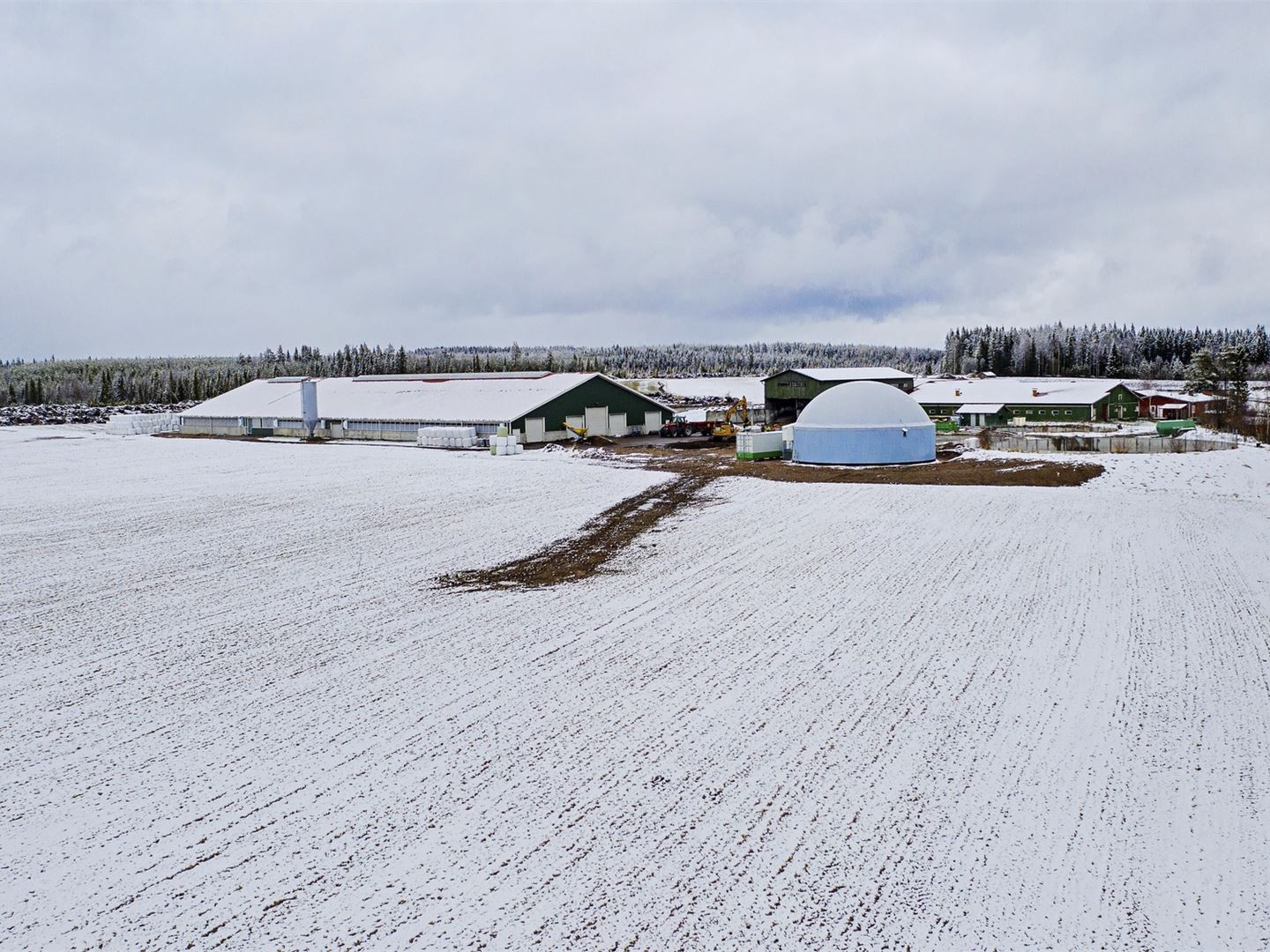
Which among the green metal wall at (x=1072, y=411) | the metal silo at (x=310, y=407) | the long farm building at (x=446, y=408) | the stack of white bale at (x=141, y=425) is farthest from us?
the stack of white bale at (x=141, y=425)

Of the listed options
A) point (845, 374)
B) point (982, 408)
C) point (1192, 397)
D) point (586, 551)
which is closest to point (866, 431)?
point (586, 551)

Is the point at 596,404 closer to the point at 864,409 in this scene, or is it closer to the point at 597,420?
the point at 597,420

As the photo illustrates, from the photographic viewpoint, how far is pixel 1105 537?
23000 mm

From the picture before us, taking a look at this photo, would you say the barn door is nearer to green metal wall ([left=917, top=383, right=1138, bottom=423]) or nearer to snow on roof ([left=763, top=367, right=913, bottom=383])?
snow on roof ([left=763, top=367, right=913, bottom=383])

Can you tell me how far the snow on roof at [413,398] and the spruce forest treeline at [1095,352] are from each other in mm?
107511

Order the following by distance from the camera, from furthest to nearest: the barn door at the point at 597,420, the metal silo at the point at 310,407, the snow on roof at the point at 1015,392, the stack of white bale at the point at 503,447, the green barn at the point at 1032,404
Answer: the snow on roof at the point at 1015,392 → the green barn at the point at 1032,404 → the metal silo at the point at 310,407 → the barn door at the point at 597,420 → the stack of white bale at the point at 503,447

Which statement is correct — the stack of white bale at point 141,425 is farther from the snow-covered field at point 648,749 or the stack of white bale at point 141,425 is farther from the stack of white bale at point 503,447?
the snow-covered field at point 648,749

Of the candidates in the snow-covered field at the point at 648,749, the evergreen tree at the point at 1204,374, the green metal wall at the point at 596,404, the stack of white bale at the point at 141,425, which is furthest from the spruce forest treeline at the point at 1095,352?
the snow-covered field at the point at 648,749

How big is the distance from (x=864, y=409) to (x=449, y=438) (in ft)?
85.4

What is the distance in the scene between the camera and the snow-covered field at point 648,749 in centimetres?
743

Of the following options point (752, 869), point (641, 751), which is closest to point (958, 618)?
point (641, 751)

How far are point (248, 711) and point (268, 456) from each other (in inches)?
1613

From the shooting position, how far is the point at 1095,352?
6275 inches

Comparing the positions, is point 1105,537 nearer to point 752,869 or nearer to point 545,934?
point 752,869
